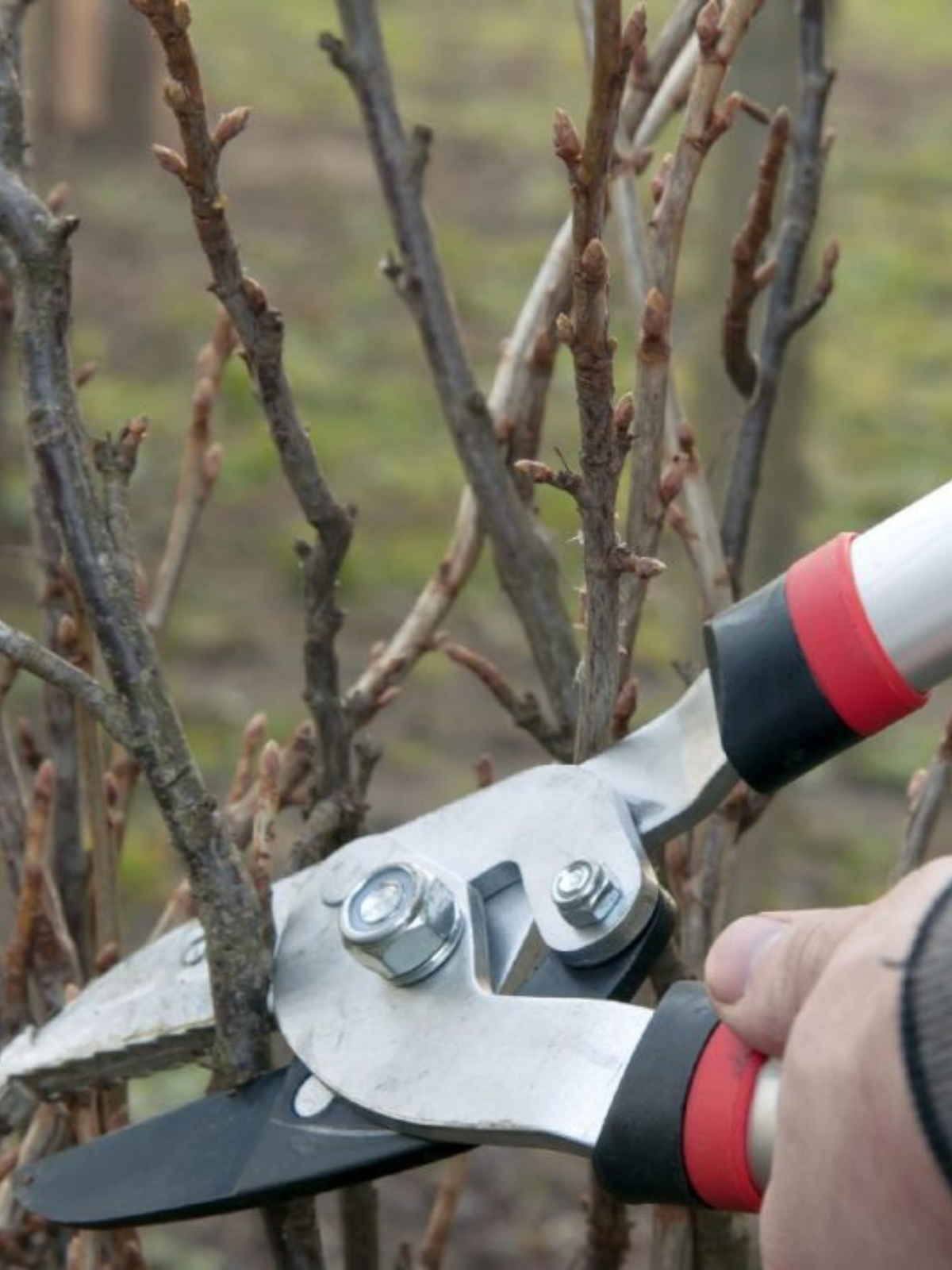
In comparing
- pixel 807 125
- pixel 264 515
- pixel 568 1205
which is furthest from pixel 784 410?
pixel 264 515

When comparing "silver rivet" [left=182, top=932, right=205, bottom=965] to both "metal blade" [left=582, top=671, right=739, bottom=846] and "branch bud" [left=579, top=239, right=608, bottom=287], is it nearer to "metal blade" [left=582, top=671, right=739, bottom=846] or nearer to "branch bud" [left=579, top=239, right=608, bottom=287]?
"metal blade" [left=582, top=671, right=739, bottom=846]

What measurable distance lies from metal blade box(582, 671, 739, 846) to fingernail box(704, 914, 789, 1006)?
197 millimetres

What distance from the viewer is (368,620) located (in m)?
5.49

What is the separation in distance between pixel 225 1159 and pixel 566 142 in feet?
2.36

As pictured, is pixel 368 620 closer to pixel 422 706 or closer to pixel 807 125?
pixel 422 706

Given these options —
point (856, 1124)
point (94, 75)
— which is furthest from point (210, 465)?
point (94, 75)

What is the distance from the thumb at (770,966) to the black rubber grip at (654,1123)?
0.06 meters

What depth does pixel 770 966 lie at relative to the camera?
4.14 feet

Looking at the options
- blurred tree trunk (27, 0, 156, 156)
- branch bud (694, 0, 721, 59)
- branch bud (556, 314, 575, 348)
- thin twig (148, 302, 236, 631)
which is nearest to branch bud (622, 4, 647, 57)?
branch bud (694, 0, 721, 59)

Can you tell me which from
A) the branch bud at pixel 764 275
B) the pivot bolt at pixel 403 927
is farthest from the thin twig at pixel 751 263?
the pivot bolt at pixel 403 927

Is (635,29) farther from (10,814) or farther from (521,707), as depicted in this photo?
(10,814)

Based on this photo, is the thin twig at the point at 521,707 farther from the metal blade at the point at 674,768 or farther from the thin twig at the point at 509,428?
→ the metal blade at the point at 674,768

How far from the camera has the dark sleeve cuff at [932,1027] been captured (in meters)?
1.08

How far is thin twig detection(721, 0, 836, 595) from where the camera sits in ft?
6.33
